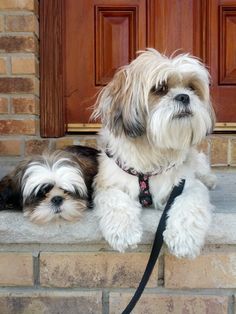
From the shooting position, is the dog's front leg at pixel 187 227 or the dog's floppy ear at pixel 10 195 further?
the dog's floppy ear at pixel 10 195

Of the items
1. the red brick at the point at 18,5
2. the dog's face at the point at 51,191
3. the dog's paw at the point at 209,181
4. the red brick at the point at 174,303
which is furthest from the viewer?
the red brick at the point at 18,5

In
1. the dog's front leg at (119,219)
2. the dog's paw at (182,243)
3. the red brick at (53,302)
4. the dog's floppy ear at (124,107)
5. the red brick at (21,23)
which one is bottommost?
the red brick at (53,302)

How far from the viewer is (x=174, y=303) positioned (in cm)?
212

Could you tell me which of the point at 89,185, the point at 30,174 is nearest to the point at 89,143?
the point at 89,185

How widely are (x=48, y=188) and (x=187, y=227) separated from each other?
1.91 ft

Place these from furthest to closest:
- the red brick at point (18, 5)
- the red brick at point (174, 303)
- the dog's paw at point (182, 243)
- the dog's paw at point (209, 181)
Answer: the red brick at point (18, 5) → the dog's paw at point (209, 181) → the red brick at point (174, 303) → the dog's paw at point (182, 243)

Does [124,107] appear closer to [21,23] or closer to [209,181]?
[209,181]

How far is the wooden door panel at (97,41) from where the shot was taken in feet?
10.6

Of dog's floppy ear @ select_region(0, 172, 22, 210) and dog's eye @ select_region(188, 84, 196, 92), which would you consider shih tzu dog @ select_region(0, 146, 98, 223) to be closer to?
dog's floppy ear @ select_region(0, 172, 22, 210)

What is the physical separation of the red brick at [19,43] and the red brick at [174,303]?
168cm

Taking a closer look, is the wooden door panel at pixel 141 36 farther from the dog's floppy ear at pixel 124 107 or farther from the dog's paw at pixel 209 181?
the dog's floppy ear at pixel 124 107

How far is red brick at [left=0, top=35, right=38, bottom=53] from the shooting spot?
3088 millimetres

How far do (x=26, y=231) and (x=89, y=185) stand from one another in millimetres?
378

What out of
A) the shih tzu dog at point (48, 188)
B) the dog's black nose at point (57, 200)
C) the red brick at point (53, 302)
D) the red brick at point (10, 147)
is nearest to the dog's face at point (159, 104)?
the shih tzu dog at point (48, 188)
